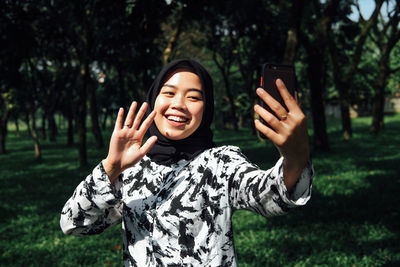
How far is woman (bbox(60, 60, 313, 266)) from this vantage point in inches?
74.7

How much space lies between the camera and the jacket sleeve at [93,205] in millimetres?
1898

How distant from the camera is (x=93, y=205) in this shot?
1.93m

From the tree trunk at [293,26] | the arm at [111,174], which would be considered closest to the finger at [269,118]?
the arm at [111,174]

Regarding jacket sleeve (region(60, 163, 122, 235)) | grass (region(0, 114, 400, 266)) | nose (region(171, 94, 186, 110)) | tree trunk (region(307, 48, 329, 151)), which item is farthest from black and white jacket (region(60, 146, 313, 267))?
tree trunk (region(307, 48, 329, 151))

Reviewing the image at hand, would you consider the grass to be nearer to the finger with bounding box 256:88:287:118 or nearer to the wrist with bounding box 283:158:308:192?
the wrist with bounding box 283:158:308:192

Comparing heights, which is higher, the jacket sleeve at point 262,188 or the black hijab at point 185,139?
the black hijab at point 185,139

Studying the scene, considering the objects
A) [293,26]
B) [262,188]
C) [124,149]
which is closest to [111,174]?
[124,149]

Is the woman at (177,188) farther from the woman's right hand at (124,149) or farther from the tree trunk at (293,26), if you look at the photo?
the tree trunk at (293,26)

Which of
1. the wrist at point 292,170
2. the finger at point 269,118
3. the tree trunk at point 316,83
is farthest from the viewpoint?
the tree trunk at point 316,83

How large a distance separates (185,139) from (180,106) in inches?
7.5

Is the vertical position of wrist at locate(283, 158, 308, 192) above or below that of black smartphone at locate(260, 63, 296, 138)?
below

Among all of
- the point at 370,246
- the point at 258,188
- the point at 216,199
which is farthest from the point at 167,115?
the point at 370,246

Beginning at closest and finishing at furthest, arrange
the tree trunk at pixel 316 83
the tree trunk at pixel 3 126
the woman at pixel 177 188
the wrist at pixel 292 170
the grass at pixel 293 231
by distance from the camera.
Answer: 1. the wrist at pixel 292 170
2. the woman at pixel 177 188
3. the grass at pixel 293 231
4. the tree trunk at pixel 316 83
5. the tree trunk at pixel 3 126

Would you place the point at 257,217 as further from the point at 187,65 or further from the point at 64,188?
→ the point at 64,188
